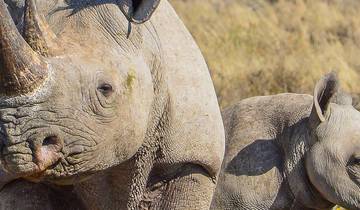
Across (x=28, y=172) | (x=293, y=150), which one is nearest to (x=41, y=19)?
(x=28, y=172)

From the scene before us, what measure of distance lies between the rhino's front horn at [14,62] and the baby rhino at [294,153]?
4011 millimetres

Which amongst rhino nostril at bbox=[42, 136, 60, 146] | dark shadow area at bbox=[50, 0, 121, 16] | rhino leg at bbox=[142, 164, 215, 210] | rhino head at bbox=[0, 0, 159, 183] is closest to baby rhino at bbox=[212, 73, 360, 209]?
rhino leg at bbox=[142, 164, 215, 210]

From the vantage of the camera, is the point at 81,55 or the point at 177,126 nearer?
the point at 81,55

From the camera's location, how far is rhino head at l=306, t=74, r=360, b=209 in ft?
32.2

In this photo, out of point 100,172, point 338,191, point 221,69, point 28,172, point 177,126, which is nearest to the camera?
point 28,172

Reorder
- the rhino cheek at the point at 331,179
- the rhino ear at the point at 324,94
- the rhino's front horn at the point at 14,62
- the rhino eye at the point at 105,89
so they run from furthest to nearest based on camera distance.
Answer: the rhino ear at the point at 324,94 < the rhino cheek at the point at 331,179 < the rhino eye at the point at 105,89 < the rhino's front horn at the point at 14,62

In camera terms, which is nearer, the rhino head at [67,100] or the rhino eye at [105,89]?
the rhino head at [67,100]

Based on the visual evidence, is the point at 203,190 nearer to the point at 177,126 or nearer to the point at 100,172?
the point at 177,126

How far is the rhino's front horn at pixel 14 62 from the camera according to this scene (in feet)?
18.4

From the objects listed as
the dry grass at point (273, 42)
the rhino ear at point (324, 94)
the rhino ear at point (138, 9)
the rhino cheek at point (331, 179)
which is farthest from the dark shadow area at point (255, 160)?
the dry grass at point (273, 42)

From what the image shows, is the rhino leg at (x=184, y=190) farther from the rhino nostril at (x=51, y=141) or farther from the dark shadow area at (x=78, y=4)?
the rhino nostril at (x=51, y=141)

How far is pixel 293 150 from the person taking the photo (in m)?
9.83

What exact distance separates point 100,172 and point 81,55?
22.9 inches

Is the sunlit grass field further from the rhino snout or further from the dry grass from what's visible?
the rhino snout
